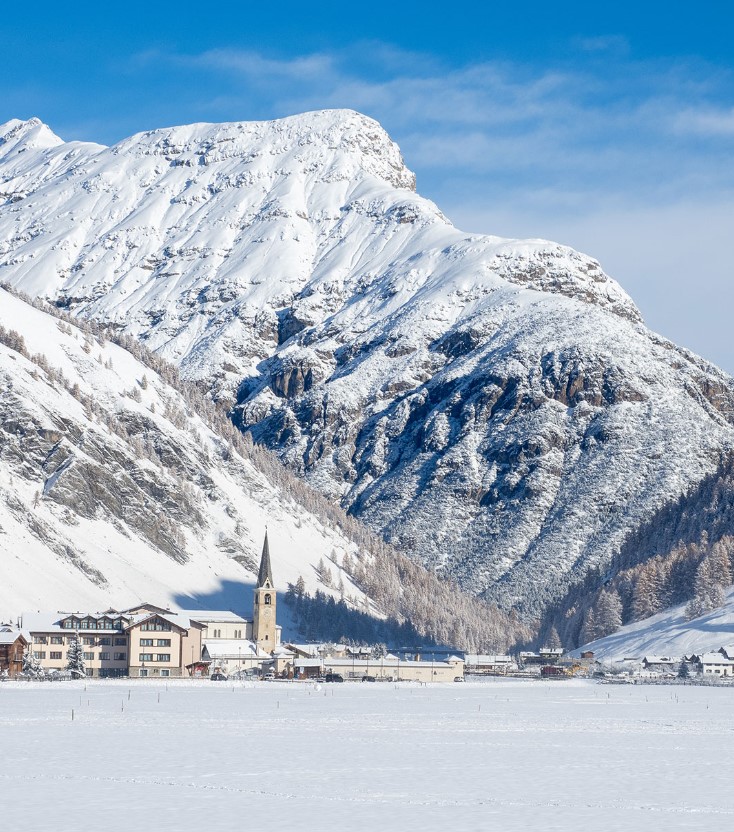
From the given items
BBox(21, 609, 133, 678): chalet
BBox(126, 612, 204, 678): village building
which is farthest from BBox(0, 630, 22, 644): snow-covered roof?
BBox(126, 612, 204, 678): village building

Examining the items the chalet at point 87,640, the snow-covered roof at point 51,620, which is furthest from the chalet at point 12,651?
the chalet at point 87,640

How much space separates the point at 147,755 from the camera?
70.9m

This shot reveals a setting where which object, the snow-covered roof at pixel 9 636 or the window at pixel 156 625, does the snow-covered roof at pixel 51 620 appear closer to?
the window at pixel 156 625

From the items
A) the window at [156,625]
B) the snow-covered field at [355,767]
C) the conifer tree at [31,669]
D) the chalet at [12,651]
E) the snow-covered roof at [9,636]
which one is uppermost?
the window at [156,625]

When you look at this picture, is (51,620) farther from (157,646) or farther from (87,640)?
(157,646)

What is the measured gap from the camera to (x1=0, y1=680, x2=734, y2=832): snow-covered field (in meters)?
51.8

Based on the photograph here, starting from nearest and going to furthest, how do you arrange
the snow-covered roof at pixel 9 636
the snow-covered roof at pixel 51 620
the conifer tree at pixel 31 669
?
the conifer tree at pixel 31 669
the snow-covered roof at pixel 9 636
the snow-covered roof at pixel 51 620

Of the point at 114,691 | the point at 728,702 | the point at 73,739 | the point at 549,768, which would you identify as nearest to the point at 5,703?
the point at 114,691

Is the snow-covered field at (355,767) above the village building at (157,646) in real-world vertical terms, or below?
below

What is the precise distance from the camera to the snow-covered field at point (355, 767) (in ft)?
170

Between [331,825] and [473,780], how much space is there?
14577 millimetres

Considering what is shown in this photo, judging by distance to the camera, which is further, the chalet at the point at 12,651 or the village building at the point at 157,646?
the village building at the point at 157,646

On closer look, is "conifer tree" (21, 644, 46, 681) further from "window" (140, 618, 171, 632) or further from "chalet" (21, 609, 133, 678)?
"window" (140, 618, 171, 632)

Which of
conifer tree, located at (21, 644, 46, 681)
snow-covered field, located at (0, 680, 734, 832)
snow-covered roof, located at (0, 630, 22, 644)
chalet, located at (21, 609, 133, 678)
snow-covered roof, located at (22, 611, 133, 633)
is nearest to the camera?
snow-covered field, located at (0, 680, 734, 832)
